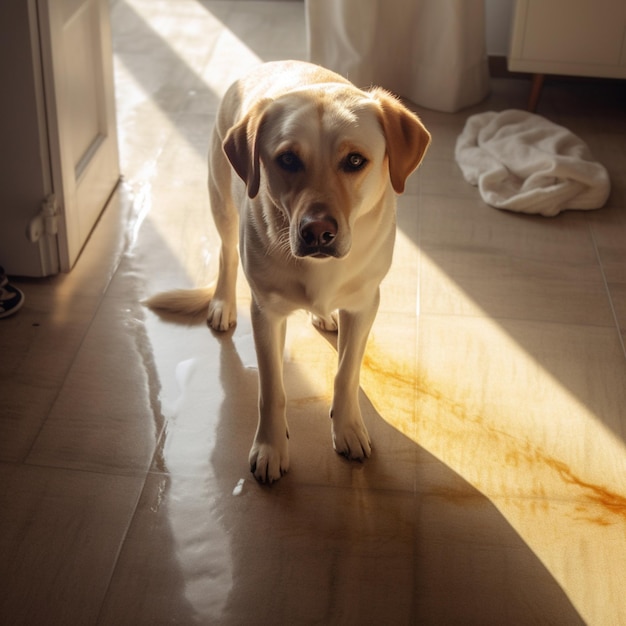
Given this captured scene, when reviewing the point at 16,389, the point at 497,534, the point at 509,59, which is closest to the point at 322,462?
the point at 497,534

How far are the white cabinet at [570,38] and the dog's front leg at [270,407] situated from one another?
5.95ft

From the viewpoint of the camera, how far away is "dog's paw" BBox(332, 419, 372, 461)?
191 centimetres

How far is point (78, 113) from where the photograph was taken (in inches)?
Answer: 97.9

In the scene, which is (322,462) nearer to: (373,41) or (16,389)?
(16,389)

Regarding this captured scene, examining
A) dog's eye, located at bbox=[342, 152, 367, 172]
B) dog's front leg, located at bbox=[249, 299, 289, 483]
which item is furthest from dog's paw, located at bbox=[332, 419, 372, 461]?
dog's eye, located at bbox=[342, 152, 367, 172]

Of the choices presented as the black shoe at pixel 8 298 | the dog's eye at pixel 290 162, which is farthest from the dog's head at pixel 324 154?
the black shoe at pixel 8 298

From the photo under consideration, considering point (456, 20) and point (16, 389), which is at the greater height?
point (456, 20)

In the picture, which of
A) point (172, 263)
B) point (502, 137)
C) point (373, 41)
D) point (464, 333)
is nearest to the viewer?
point (464, 333)

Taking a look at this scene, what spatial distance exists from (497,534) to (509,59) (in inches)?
79.1

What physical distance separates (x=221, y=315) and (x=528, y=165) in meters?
1.21

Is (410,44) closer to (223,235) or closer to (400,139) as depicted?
(223,235)

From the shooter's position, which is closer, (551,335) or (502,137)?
(551,335)

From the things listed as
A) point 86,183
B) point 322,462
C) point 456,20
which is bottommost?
point 322,462

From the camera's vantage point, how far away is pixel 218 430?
1993 mm
